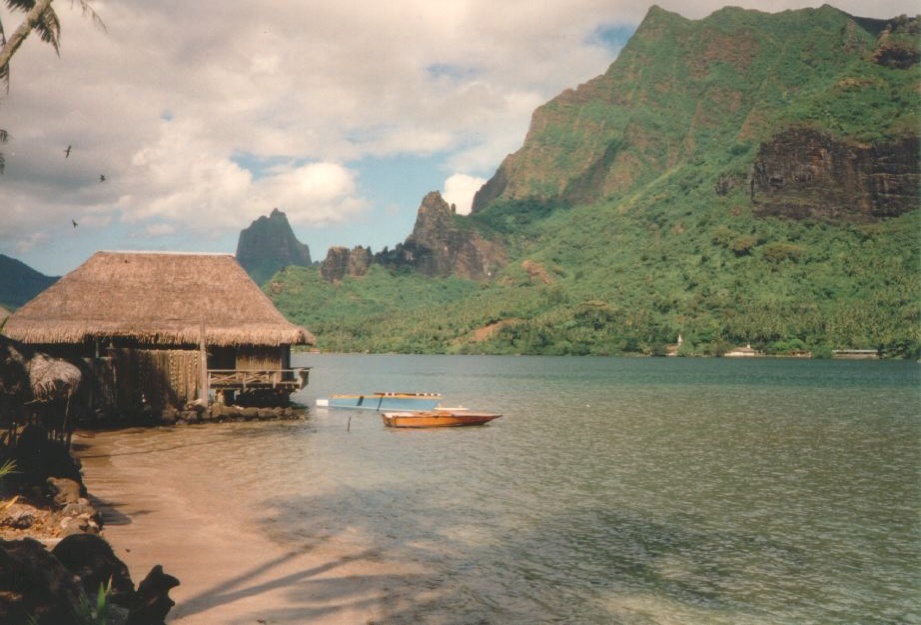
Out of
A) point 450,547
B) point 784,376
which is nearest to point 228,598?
point 450,547

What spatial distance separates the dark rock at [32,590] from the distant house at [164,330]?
18.7 m

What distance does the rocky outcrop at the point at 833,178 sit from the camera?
10831cm

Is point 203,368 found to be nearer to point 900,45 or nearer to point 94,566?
point 94,566

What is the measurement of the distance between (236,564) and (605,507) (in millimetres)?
7745

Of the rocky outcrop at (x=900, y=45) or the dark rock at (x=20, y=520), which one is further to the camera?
the rocky outcrop at (x=900, y=45)

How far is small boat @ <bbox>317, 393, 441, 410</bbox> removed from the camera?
31.7 metres

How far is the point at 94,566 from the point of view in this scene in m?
6.68

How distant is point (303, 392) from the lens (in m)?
48.0

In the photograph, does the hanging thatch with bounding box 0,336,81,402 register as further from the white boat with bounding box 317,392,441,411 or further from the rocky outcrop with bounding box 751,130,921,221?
the rocky outcrop with bounding box 751,130,921,221

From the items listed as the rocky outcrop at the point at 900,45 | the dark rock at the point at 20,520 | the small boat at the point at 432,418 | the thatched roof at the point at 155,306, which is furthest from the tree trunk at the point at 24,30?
the rocky outcrop at the point at 900,45

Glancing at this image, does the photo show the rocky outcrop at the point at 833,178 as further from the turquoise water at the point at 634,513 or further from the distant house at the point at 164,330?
the distant house at the point at 164,330

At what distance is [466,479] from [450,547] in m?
6.06

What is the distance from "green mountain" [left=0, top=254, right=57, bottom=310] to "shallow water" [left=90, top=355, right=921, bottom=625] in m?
159

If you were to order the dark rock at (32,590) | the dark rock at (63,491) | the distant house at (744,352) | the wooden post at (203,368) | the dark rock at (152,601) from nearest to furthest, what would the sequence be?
the dark rock at (32,590) → the dark rock at (152,601) → the dark rock at (63,491) → the wooden post at (203,368) → the distant house at (744,352)
